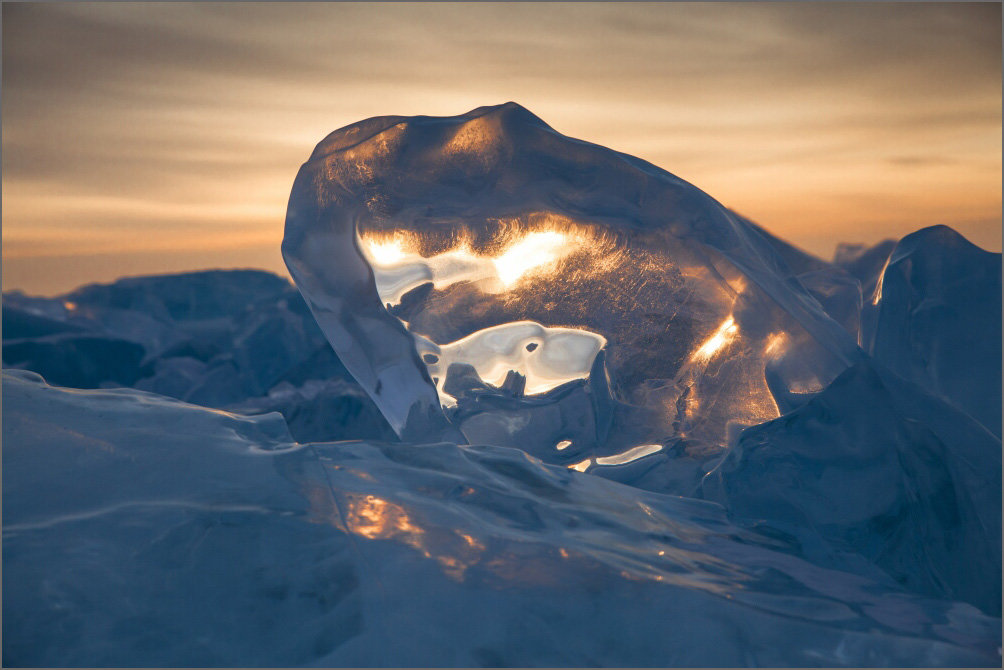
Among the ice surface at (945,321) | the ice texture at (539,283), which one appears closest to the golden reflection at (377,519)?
the ice texture at (539,283)

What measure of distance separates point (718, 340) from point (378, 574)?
1.43 metres

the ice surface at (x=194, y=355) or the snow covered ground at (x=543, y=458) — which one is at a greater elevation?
the snow covered ground at (x=543, y=458)

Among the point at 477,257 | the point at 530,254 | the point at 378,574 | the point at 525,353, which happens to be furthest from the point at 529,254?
the point at 378,574

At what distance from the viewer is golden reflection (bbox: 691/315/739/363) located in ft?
7.80

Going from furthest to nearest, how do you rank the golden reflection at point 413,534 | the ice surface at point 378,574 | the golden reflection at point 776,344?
the golden reflection at point 776,344 < the golden reflection at point 413,534 < the ice surface at point 378,574

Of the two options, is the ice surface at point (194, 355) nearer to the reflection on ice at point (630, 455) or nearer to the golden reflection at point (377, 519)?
the reflection on ice at point (630, 455)

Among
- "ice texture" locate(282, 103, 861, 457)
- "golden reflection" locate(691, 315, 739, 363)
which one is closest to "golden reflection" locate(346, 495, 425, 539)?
"ice texture" locate(282, 103, 861, 457)

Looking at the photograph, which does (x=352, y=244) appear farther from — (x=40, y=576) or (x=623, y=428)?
(x=40, y=576)

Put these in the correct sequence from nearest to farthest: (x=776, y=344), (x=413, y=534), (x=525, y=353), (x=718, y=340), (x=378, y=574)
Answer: (x=378, y=574) → (x=413, y=534) → (x=776, y=344) → (x=718, y=340) → (x=525, y=353)

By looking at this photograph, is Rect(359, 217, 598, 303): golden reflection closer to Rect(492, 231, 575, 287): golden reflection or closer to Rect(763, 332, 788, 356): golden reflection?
Rect(492, 231, 575, 287): golden reflection

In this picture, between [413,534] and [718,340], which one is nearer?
[413,534]

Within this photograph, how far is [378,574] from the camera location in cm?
136

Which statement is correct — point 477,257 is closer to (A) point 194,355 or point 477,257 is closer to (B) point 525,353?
(B) point 525,353

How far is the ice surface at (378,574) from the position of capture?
4.09ft
